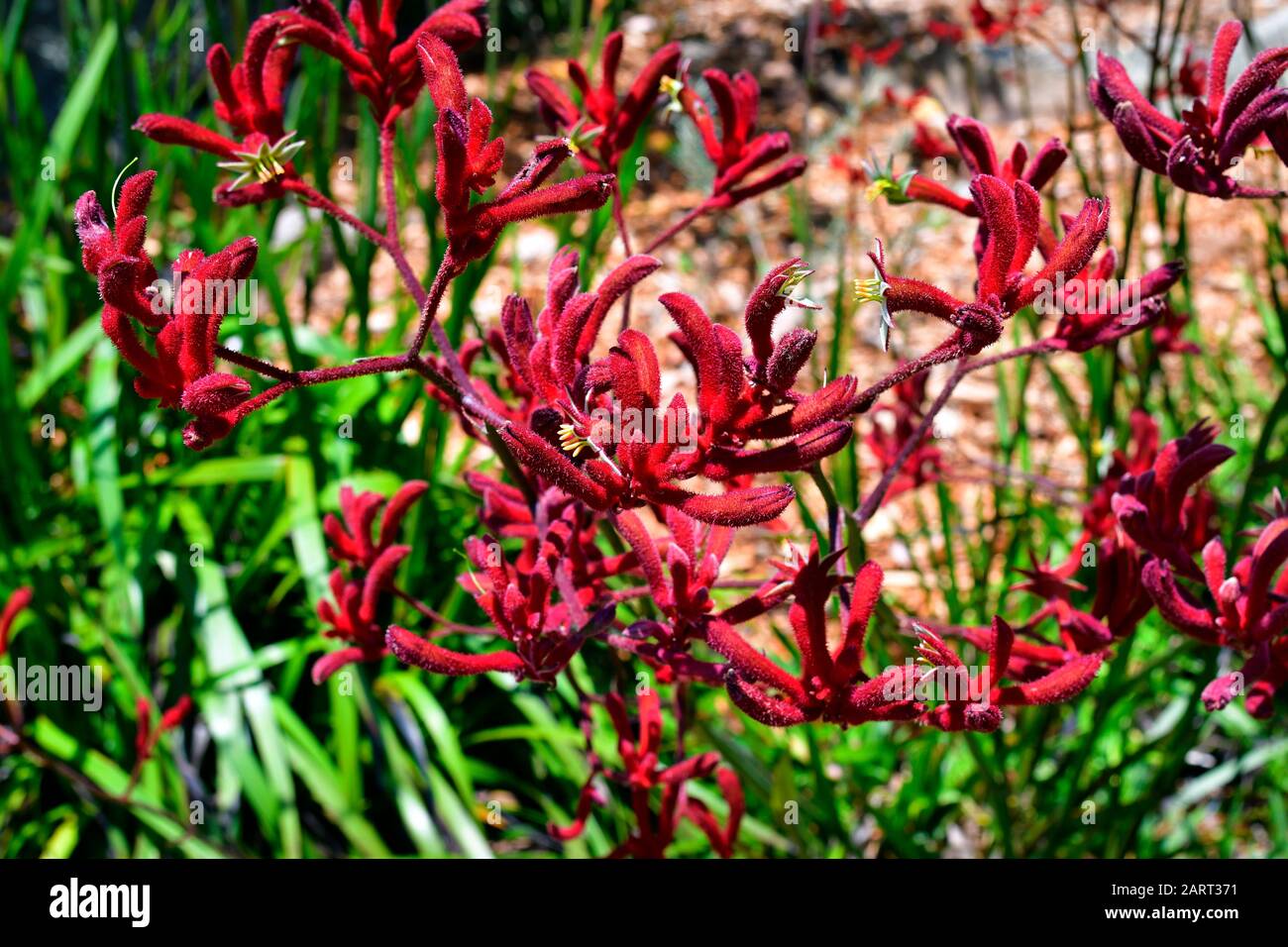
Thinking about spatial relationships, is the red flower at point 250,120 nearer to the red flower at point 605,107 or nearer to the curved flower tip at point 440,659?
the red flower at point 605,107

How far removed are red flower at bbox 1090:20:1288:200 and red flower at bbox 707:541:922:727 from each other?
41 cm

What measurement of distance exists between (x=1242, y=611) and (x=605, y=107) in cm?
74

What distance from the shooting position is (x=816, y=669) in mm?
861

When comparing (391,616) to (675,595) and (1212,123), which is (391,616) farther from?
(1212,123)


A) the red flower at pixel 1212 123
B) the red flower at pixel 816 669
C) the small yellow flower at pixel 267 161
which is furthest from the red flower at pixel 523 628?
the red flower at pixel 1212 123

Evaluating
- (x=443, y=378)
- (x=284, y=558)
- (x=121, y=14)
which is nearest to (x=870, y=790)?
(x=284, y=558)

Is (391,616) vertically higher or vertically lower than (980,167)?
lower

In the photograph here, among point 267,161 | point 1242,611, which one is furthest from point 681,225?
point 1242,611

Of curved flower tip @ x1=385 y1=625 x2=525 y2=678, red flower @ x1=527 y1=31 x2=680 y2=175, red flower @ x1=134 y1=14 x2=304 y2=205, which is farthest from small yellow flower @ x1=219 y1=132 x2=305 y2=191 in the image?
curved flower tip @ x1=385 y1=625 x2=525 y2=678

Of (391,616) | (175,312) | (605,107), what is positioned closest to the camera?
(175,312)

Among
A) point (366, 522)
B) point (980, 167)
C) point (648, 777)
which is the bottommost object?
point (648, 777)

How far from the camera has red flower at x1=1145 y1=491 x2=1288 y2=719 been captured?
920 millimetres

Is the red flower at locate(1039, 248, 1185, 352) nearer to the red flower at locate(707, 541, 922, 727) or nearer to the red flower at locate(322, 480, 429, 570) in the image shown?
the red flower at locate(707, 541, 922, 727)

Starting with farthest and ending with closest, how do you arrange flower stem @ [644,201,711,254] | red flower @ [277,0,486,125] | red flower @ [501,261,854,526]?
flower stem @ [644,201,711,254], red flower @ [277,0,486,125], red flower @ [501,261,854,526]
